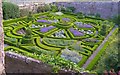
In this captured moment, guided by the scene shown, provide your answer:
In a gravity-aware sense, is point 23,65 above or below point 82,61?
above

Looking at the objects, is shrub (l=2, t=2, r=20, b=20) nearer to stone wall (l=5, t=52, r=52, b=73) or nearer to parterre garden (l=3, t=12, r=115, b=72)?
parterre garden (l=3, t=12, r=115, b=72)

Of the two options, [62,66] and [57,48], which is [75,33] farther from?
[62,66]

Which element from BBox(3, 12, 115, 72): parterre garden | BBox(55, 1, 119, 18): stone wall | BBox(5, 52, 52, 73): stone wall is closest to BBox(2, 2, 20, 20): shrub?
BBox(3, 12, 115, 72): parterre garden

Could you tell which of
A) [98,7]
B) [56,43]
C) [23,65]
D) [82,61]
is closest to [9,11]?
[56,43]

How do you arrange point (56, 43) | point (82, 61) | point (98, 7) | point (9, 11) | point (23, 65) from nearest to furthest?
point (23, 65), point (82, 61), point (56, 43), point (9, 11), point (98, 7)

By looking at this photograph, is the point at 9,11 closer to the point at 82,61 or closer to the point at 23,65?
the point at 82,61

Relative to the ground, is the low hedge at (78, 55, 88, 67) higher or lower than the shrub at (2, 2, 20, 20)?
lower
